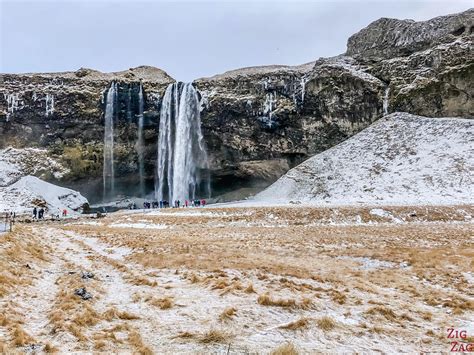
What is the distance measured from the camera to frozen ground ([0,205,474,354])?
244 inches

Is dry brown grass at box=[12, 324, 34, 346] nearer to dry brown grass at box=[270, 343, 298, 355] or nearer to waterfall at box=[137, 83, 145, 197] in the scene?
dry brown grass at box=[270, 343, 298, 355]

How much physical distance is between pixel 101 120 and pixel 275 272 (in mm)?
60138

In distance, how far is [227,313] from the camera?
7199 millimetres

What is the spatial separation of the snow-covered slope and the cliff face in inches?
204

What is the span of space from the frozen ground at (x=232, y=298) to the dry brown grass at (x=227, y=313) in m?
0.03

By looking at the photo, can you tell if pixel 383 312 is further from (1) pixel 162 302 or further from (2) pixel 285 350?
(1) pixel 162 302

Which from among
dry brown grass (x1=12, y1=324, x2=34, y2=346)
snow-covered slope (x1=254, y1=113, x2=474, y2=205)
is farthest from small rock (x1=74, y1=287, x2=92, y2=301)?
snow-covered slope (x1=254, y1=113, x2=474, y2=205)

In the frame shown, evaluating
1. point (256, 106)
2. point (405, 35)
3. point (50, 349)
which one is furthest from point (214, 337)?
point (405, 35)

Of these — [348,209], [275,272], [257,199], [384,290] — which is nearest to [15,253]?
[275,272]

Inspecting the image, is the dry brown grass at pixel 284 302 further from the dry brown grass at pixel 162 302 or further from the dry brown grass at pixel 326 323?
the dry brown grass at pixel 162 302

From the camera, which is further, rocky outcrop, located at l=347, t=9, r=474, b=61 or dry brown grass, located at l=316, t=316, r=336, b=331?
rocky outcrop, located at l=347, t=9, r=474, b=61

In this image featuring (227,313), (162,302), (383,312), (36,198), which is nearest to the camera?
(227,313)

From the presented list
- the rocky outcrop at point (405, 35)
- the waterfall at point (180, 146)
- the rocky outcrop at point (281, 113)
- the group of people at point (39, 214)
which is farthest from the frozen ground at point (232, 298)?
the rocky outcrop at point (405, 35)

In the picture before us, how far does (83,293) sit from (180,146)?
5148cm
